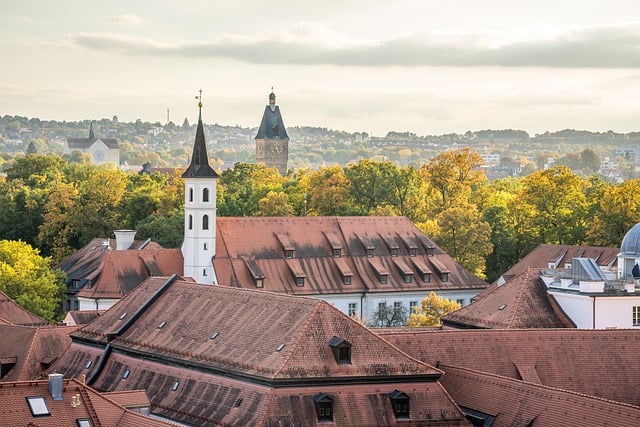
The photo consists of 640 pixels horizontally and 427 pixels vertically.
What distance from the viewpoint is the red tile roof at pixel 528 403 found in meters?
58.4

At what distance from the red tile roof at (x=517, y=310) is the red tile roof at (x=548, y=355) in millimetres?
10334

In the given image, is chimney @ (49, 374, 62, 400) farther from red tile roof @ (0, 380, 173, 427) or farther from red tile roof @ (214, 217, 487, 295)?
red tile roof @ (214, 217, 487, 295)

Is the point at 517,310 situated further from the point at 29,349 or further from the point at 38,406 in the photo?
the point at 38,406

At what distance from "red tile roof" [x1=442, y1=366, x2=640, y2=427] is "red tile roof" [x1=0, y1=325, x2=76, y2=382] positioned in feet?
84.4

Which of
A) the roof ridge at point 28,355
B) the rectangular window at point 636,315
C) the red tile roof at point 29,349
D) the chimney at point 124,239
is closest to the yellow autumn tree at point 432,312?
the rectangular window at point 636,315

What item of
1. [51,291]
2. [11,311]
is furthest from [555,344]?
[51,291]

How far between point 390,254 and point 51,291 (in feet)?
82.8

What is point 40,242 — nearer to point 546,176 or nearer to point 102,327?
point 546,176

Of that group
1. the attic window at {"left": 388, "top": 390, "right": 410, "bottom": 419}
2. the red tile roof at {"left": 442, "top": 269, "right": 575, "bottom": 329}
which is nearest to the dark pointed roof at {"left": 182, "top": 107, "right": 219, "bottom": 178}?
the red tile roof at {"left": 442, "top": 269, "right": 575, "bottom": 329}

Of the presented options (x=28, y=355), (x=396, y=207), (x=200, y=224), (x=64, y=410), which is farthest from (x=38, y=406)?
(x=396, y=207)

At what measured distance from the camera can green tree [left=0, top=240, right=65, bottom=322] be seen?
113625 millimetres

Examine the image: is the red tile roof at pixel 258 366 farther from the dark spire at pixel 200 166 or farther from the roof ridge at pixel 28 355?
the dark spire at pixel 200 166

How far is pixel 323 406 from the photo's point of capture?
6250 cm

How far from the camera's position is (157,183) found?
168875 mm
